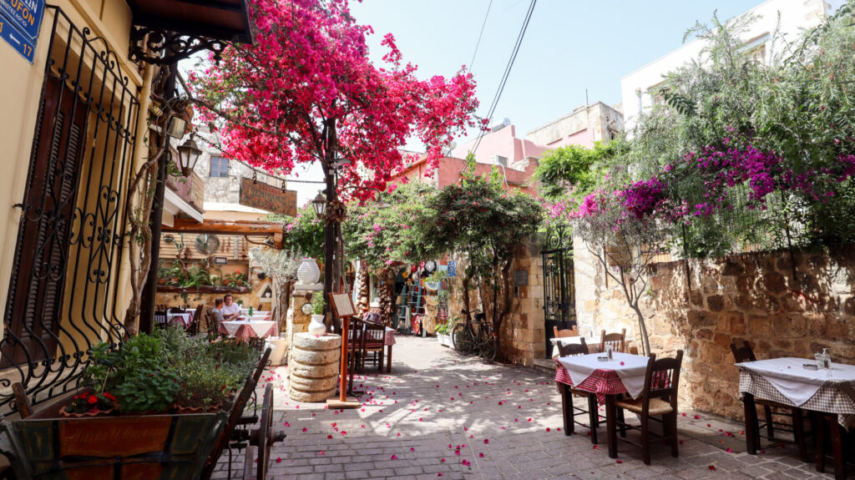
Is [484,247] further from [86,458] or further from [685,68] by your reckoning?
[86,458]

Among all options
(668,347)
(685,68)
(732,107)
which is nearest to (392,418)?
(668,347)

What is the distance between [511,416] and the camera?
501 cm

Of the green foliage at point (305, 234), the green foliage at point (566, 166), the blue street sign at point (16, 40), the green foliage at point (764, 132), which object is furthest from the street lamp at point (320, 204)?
the green foliage at point (566, 166)

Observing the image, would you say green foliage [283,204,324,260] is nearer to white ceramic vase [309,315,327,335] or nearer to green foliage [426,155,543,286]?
green foliage [426,155,543,286]

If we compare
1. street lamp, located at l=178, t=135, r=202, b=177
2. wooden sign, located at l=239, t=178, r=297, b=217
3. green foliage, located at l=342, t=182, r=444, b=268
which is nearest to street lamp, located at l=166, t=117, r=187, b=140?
street lamp, located at l=178, t=135, r=202, b=177

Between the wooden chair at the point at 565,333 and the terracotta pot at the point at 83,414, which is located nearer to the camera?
the terracotta pot at the point at 83,414

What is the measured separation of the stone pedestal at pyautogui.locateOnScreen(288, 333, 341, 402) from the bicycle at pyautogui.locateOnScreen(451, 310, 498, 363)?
14.1ft

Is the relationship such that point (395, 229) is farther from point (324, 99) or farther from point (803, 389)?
point (803, 389)

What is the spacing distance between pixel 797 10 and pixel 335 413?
14.7 meters

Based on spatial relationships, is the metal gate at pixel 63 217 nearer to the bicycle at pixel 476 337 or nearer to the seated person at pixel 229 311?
the seated person at pixel 229 311

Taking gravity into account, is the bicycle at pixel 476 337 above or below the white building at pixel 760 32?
below

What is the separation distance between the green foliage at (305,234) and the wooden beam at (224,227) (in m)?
3.46

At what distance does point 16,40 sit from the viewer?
1902mm

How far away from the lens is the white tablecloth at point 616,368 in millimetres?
3883
